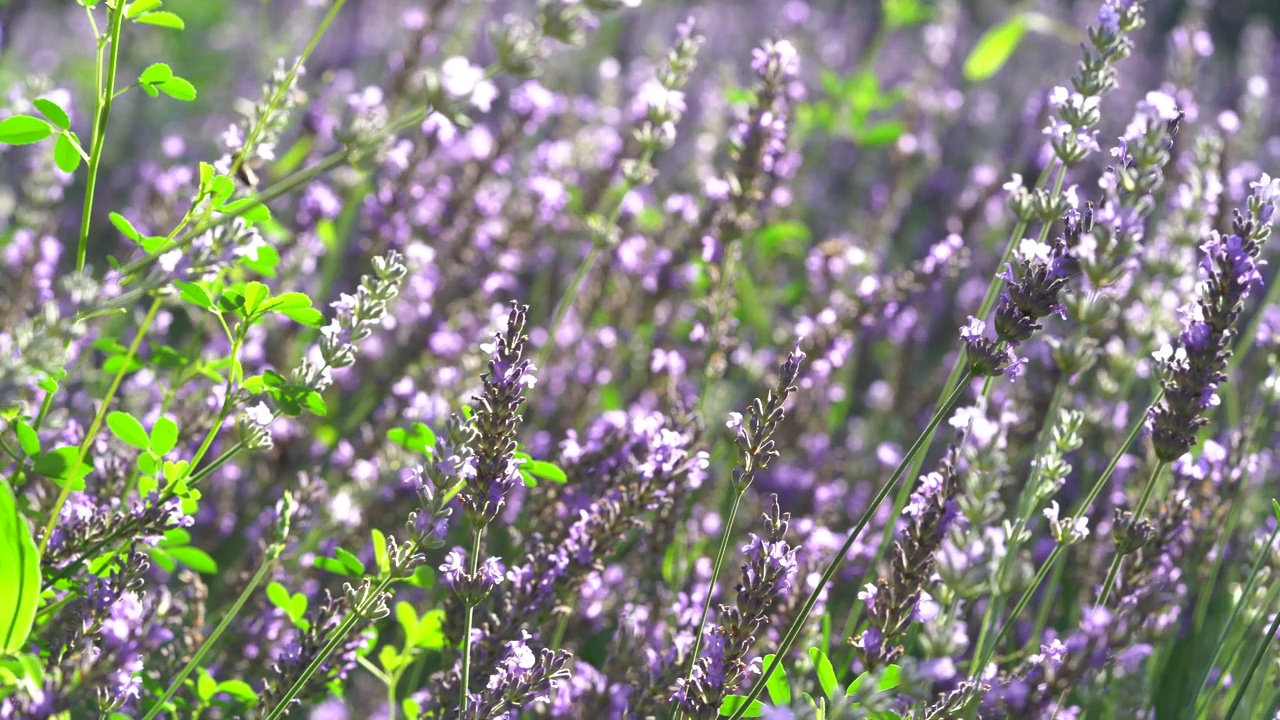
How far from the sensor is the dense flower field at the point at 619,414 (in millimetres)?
1479

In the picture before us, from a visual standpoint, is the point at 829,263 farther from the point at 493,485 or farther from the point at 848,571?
the point at 493,485

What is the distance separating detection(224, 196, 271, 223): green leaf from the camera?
4.66 ft

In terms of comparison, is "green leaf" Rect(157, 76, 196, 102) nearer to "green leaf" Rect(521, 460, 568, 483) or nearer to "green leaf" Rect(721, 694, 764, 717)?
"green leaf" Rect(521, 460, 568, 483)

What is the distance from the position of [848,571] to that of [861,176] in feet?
9.71

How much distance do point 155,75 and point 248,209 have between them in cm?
28

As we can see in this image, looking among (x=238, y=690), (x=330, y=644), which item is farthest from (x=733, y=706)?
(x=238, y=690)

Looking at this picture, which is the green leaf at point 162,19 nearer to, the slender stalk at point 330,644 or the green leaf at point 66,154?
A: the green leaf at point 66,154

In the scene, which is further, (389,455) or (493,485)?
(389,455)

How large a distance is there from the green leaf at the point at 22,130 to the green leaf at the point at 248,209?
0.29 meters

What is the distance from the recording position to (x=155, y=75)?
1.56m

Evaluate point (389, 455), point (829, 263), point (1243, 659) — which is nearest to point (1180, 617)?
point (1243, 659)

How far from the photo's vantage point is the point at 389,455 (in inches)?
98.7

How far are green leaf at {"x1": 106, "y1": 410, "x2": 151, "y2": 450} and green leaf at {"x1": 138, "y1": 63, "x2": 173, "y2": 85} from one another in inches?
Result: 18.3

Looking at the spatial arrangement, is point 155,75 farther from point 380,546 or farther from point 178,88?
point 380,546
